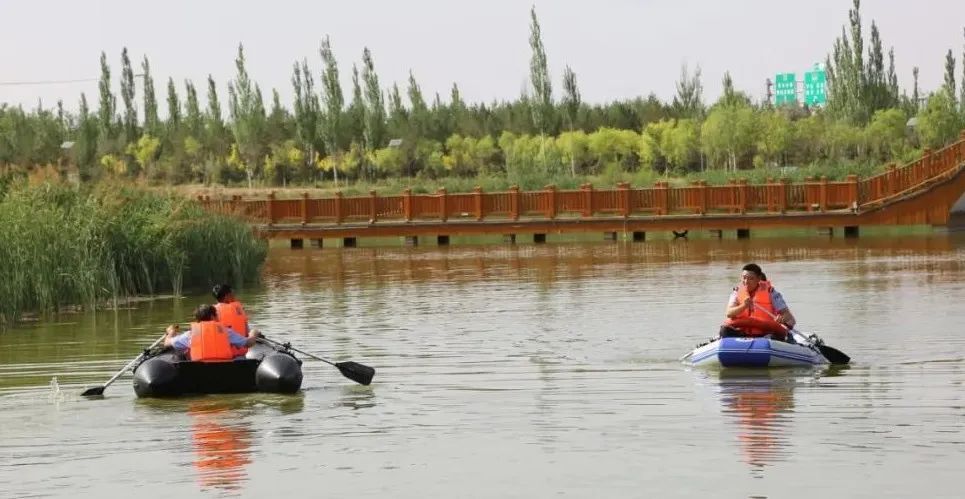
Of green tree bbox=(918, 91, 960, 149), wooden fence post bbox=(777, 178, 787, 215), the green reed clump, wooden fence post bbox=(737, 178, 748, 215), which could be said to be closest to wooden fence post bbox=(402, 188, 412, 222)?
wooden fence post bbox=(737, 178, 748, 215)

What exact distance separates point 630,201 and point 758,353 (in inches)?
1447

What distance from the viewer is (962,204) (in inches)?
2203

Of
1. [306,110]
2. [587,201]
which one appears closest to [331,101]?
[306,110]

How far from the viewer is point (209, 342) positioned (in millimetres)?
19297

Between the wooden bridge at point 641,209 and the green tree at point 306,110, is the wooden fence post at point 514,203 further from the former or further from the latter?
the green tree at point 306,110

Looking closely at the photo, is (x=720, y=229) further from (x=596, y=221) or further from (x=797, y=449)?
(x=797, y=449)

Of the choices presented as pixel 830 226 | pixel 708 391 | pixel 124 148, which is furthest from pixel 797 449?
pixel 124 148

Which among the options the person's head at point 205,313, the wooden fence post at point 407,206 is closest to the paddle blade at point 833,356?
the person's head at point 205,313

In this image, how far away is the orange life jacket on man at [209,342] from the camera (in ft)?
62.7

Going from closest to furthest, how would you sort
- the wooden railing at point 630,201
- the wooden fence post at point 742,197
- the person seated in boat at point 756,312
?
the person seated in boat at point 756,312
the wooden railing at point 630,201
the wooden fence post at point 742,197

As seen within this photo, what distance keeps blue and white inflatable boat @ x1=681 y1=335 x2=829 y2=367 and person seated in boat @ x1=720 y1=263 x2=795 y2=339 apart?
27cm

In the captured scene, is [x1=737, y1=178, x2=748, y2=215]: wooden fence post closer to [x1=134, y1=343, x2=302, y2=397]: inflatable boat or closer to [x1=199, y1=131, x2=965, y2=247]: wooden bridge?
[x1=199, y1=131, x2=965, y2=247]: wooden bridge

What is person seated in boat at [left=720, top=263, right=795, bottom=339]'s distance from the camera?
20.7 meters

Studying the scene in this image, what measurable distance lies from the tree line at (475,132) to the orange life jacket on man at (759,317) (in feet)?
164
